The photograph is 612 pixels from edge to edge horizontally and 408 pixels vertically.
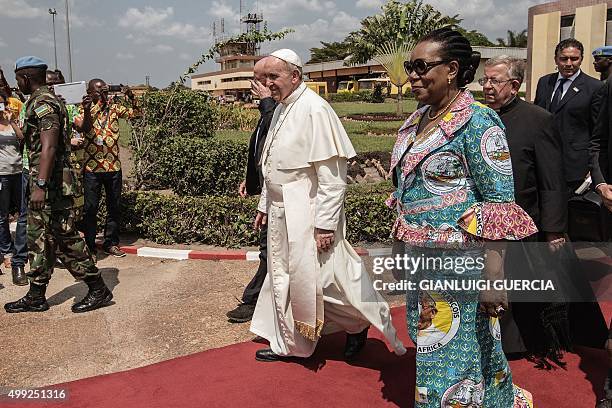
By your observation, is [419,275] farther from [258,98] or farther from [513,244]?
[258,98]

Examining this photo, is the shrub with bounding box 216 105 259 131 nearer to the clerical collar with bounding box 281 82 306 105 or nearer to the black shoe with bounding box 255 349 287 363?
the clerical collar with bounding box 281 82 306 105

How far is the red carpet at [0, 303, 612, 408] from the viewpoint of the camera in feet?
10.4

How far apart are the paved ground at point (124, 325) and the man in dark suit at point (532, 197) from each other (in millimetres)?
1331

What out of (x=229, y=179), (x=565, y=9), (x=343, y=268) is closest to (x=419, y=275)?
(x=343, y=268)

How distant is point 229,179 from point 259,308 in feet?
14.2

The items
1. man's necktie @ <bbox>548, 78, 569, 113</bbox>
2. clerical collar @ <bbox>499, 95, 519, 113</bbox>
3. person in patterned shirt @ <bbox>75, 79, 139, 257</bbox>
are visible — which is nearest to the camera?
clerical collar @ <bbox>499, 95, 519, 113</bbox>

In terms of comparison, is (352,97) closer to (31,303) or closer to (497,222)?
(31,303)

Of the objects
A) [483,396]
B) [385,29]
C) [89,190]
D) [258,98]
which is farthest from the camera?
[385,29]

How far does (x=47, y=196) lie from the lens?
441 centimetres

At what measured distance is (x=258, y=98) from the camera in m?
4.32

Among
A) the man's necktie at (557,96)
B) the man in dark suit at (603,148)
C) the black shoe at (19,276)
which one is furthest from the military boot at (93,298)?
the man's necktie at (557,96)

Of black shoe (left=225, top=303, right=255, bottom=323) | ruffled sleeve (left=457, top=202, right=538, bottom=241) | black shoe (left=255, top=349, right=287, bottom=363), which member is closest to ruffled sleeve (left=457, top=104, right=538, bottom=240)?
ruffled sleeve (left=457, top=202, right=538, bottom=241)

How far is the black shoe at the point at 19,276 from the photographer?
17.7 ft

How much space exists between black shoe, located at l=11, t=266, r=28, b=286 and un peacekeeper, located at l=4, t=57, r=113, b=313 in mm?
766
